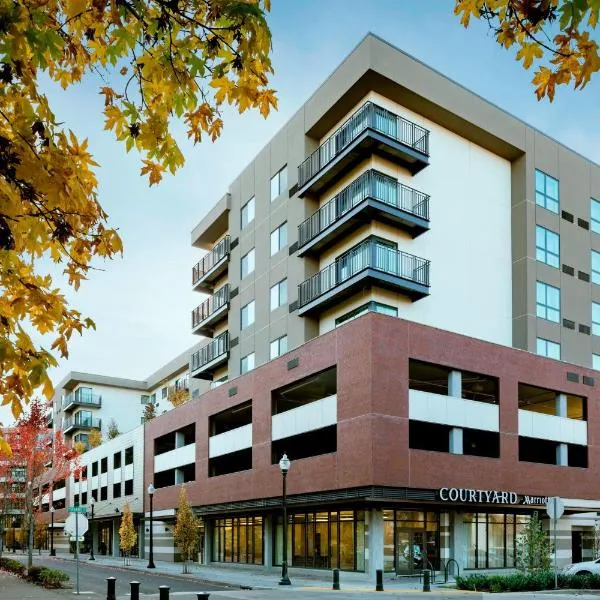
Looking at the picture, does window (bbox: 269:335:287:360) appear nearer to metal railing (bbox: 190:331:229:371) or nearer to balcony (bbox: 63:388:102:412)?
metal railing (bbox: 190:331:229:371)

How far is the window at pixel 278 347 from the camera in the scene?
4348 centimetres

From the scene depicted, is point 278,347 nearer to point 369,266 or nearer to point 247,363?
point 247,363

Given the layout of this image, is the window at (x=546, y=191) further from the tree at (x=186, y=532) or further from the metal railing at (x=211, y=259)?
the tree at (x=186, y=532)

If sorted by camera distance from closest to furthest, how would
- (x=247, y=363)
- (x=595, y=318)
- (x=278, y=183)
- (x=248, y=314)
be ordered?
1. (x=278, y=183)
2. (x=595, y=318)
3. (x=247, y=363)
4. (x=248, y=314)

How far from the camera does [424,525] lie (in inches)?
1409

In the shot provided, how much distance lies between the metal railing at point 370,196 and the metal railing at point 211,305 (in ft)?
43.3

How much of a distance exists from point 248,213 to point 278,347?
10.4 meters

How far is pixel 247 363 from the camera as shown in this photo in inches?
1907

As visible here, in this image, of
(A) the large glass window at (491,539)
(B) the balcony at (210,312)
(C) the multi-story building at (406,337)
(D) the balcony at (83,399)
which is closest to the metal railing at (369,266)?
(C) the multi-story building at (406,337)

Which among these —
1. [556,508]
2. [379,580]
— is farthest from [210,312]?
[556,508]

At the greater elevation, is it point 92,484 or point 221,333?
point 221,333

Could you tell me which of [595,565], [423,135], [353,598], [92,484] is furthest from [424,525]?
[92,484]

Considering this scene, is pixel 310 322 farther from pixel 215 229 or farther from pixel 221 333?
pixel 215 229

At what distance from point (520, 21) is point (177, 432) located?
5279cm
